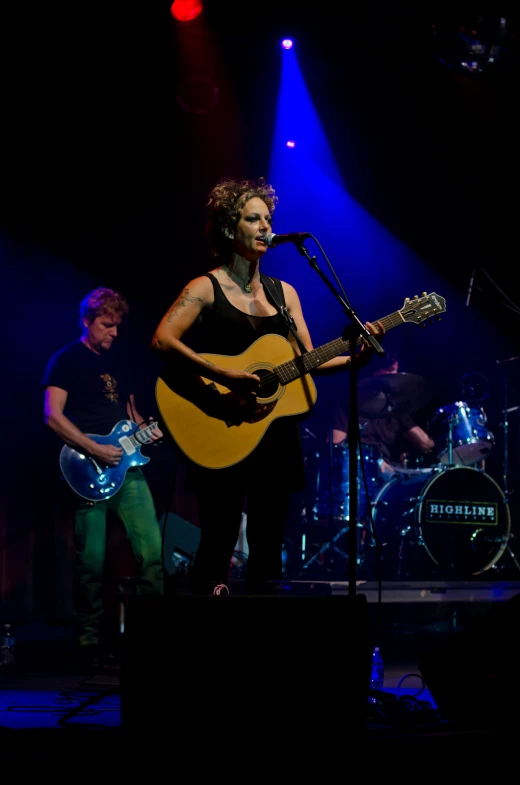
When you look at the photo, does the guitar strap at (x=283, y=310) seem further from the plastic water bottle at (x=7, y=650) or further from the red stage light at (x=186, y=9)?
the red stage light at (x=186, y=9)

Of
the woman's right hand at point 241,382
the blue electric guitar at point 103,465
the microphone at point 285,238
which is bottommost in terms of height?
the blue electric guitar at point 103,465

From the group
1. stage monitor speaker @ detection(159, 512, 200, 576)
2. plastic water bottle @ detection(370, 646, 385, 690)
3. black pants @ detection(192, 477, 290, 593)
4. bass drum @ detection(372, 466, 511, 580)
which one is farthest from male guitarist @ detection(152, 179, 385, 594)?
bass drum @ detection(372, 466, 511, 580)

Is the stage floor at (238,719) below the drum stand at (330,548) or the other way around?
below

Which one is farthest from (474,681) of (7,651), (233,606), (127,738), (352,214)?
(352,214)

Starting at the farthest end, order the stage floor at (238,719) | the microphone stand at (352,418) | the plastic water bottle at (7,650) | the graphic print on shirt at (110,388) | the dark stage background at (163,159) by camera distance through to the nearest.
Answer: the dark stage background at (163,159) → the graphic print on shirt at (110,388) → the plastic water bottle at (7,650) → the microphone stand at (352,418) → the stage floor at (238,719)

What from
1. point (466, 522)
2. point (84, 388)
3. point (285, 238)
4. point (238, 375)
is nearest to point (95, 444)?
point (84, 388)

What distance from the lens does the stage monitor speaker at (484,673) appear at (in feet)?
9.52

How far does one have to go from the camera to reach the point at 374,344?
12.1 ft

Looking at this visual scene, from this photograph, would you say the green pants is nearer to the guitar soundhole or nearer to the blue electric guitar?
the blue electric guitar

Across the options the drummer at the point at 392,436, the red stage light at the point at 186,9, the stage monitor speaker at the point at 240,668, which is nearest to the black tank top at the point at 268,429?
the stage monitor speaker at the point at 240,668

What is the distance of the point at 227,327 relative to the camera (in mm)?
3920

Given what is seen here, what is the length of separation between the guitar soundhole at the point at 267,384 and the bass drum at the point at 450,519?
4250mm

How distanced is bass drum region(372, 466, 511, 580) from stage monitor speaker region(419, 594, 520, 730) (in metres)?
4.79

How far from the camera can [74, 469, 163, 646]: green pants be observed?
20.2 ft
